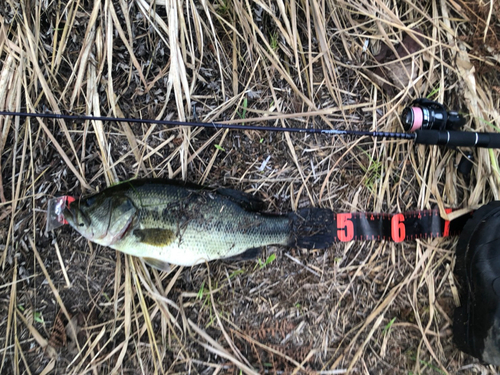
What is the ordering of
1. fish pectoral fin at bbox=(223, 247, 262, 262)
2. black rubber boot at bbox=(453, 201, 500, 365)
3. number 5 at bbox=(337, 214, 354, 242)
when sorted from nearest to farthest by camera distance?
black rubber boot at bbox=(453, 201, 500, 365) → fish pectoral fin at bbox=(223, 247, 262, 262) → number 5 at bbox=(337, 214, 354, 242)

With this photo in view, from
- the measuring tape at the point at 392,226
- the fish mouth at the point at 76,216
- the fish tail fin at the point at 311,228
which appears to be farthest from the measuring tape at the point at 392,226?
the fish mouth at the point at 76,216

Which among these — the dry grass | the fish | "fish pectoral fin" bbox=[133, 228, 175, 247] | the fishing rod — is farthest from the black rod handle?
"fish pectoral fin" bbox=[133, 228, 175, 247]

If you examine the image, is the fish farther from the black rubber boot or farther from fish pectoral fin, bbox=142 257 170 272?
the black rubber boot

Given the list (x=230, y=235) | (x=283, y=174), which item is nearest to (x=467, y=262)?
(x=283, y=174)

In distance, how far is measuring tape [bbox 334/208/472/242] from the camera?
9.07 ft

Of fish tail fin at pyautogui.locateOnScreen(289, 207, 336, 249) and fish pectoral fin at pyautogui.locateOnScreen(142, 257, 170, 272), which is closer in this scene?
fish pectoral fin at pyautogui.locateOnScreen(142, 257, 170, 272)

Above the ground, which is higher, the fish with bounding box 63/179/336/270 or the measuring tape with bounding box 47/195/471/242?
the fish with bounding box 63/179/336/270

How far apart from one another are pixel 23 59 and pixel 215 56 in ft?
5.28

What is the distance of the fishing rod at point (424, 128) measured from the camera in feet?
8.20

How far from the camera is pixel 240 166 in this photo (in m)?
2.77

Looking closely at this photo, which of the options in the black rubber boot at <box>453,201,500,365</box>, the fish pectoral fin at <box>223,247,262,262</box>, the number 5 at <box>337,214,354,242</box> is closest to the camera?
the black rubber boot at <box>453,201,500,365</box>

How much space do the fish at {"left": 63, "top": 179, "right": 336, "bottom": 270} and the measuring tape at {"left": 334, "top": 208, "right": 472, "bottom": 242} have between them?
1.57 ft

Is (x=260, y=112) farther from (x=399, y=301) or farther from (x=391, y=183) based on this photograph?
(x=399, y=301)

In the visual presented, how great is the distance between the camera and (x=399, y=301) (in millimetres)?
2803
